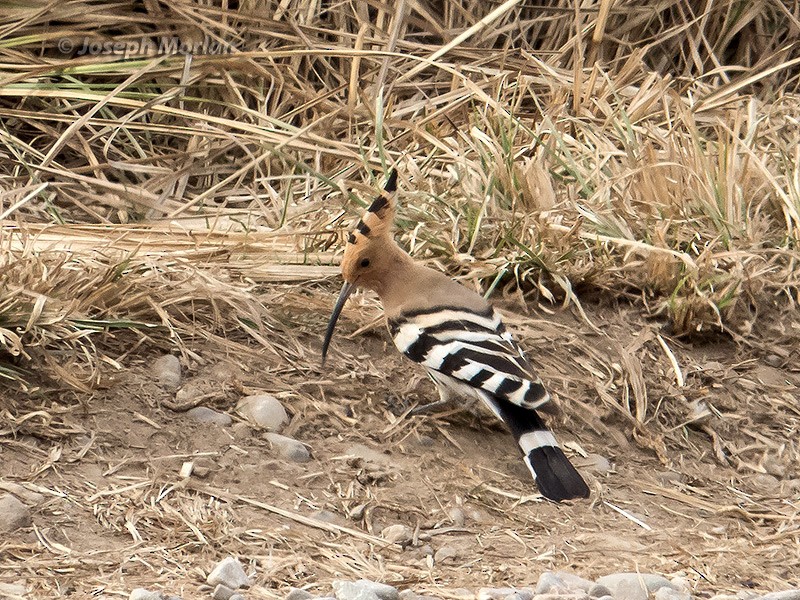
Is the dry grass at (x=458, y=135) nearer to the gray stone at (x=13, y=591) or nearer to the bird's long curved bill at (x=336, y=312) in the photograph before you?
the bird's long curved bill at (x=336, y=312)

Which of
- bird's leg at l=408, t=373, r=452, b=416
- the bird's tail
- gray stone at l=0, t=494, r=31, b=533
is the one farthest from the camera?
bird's leg at l=408, t=373, r=452, b=416

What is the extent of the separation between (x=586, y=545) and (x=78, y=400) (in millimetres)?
1417

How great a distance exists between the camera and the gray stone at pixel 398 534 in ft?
10.3

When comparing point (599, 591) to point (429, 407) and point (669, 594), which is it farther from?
point (429, 407)

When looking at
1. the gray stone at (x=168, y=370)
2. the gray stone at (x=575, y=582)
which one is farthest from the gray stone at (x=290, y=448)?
the gray stone at (x=575, y=582)

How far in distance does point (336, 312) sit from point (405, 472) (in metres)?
0.62

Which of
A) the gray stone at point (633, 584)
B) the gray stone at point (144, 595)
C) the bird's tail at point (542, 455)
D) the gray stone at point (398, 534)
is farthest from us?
the bird's tail at point (542, 455)

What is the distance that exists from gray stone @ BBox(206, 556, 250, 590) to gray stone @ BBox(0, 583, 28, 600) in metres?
0.39

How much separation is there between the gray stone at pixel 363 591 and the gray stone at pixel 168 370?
3.57 feet

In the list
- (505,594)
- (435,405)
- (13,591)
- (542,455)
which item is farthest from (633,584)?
(13,591)

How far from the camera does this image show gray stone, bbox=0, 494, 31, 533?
2922 millimetres

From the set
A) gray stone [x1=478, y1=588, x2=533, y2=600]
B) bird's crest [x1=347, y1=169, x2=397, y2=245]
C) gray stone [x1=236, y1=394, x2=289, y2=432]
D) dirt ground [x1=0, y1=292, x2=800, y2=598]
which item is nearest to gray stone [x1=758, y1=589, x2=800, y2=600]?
dirt ground [x1=0, y1=292, x2=800, y2=598]

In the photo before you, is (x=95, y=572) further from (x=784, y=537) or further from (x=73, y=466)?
(x=784, y=537)

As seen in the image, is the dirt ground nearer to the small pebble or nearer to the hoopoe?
the small pebble
